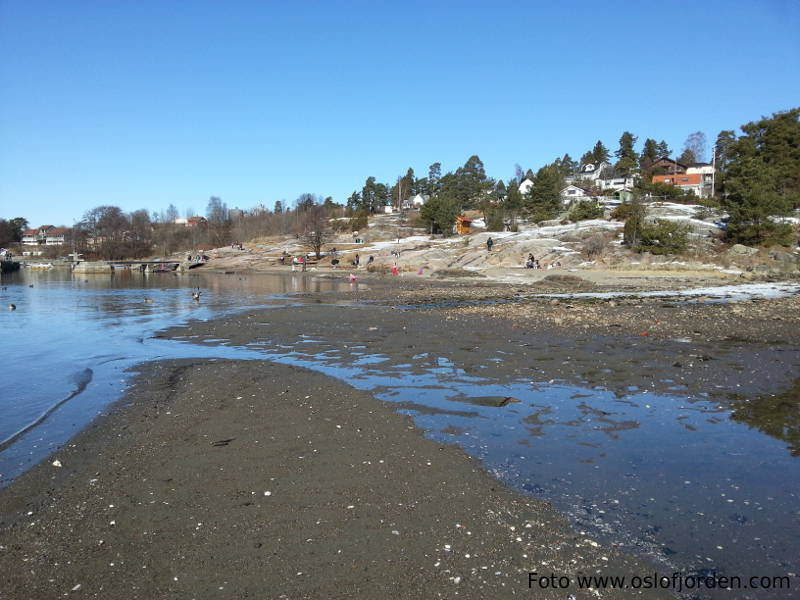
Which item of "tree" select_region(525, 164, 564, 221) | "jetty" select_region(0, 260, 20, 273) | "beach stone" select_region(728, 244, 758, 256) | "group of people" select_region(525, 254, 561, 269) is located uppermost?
"tree" select_region(525, 164, 564, 221)

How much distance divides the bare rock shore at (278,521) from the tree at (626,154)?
131 m

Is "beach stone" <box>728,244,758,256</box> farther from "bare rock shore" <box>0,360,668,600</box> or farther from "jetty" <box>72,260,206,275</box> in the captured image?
"jetty" <box>72,260,206,275</box>

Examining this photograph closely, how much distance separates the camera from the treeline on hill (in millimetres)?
57562

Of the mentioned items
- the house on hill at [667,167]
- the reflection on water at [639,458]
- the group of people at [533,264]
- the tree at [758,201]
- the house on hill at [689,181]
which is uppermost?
the house on hill at [667,167]

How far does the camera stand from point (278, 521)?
6.15 meters

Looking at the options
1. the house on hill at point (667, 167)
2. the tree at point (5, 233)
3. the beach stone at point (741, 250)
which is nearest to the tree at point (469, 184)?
the house on hill at point (667, 167)

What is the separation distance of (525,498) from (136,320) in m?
26.3

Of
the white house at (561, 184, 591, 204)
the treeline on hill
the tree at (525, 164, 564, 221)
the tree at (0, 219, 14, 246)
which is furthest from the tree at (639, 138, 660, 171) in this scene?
the tree at (0, 219, 14, 246)

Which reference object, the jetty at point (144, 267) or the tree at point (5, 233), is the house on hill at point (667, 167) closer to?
the jetty at point (144, 267)

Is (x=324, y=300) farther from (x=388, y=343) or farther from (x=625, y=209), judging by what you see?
(x=625, y=209)

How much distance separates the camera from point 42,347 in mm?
20047

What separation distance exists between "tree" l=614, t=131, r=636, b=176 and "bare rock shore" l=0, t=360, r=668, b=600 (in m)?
131

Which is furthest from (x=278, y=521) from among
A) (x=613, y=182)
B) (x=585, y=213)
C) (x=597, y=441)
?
(x=613, y=182)

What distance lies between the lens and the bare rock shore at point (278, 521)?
5.04 meters
